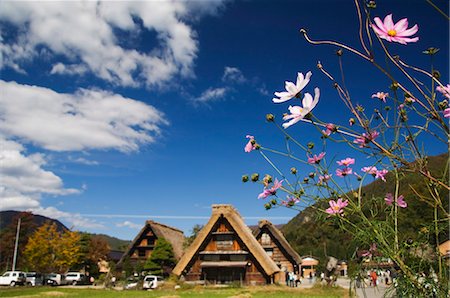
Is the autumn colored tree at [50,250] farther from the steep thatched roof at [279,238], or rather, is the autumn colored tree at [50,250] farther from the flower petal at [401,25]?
the flower petal at [401,25]

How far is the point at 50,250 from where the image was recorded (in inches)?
1417

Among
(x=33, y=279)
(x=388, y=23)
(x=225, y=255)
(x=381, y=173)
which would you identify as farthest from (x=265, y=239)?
(x=388, y=23)

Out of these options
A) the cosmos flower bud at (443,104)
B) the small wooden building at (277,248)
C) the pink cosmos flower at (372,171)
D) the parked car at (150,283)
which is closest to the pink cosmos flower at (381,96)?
the pink cosmos flower at (372,171)

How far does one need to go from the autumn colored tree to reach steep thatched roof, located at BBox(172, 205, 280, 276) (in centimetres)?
1457

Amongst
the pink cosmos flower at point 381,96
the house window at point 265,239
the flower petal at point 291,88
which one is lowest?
the flower petal at point 291,88

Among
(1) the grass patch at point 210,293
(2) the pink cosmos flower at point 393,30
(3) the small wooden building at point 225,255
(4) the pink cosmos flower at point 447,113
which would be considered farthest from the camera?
(3) the small wooden building at point 225,255

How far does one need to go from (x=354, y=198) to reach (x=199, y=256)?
25715 mm

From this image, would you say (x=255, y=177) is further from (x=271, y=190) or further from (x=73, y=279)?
(x=73, y=279)

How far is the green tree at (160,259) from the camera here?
95.1 ft

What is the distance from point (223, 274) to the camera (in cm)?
2608

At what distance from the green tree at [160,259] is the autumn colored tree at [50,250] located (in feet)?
32.4

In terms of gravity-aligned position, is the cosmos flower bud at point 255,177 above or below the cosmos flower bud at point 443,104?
below

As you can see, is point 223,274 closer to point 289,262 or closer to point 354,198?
point 289,262

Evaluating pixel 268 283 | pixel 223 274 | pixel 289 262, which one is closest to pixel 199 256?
pixel 223 274
